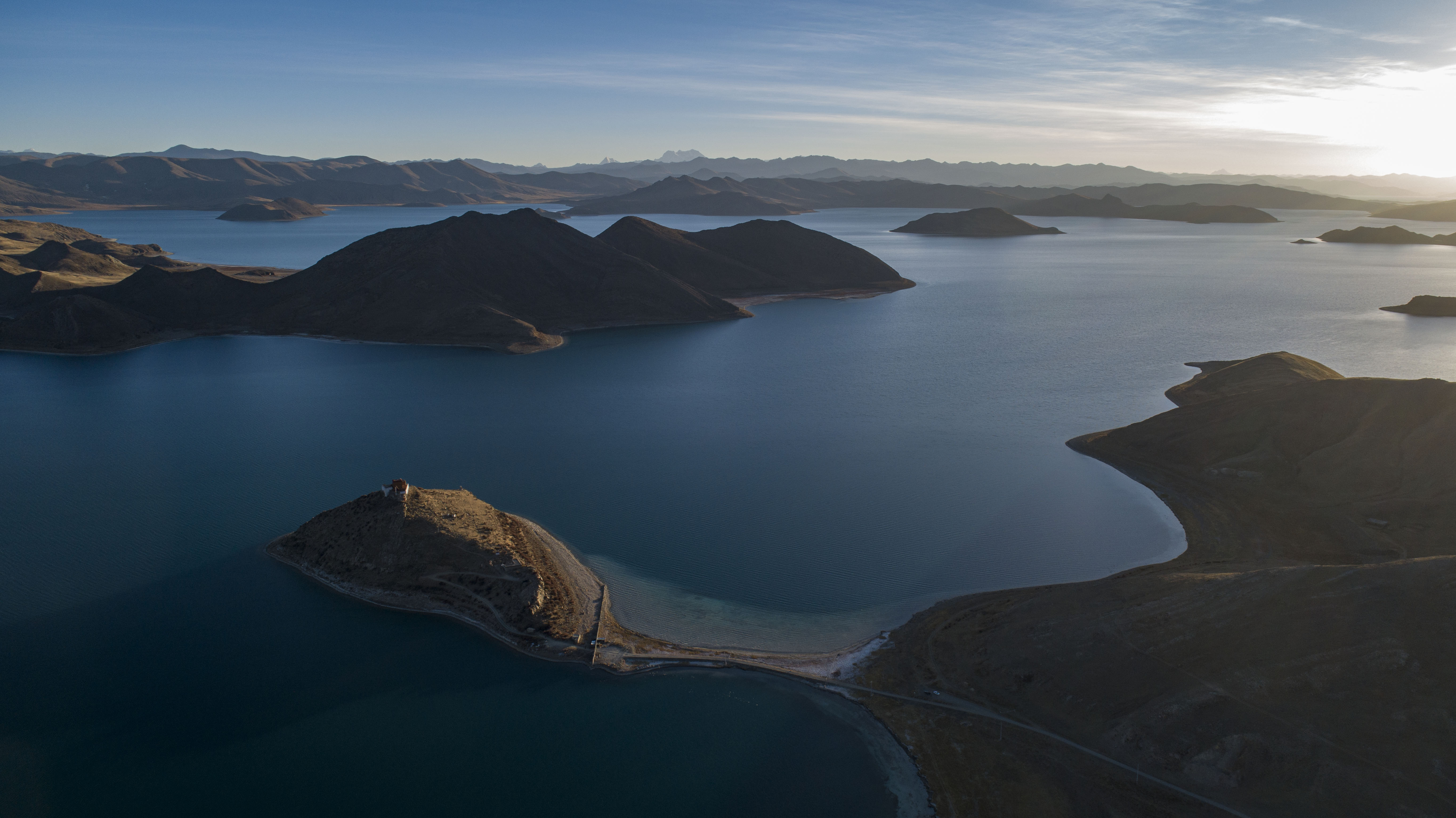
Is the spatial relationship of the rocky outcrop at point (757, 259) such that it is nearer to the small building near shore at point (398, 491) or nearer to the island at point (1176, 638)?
the small building near shore at point (398, 491)

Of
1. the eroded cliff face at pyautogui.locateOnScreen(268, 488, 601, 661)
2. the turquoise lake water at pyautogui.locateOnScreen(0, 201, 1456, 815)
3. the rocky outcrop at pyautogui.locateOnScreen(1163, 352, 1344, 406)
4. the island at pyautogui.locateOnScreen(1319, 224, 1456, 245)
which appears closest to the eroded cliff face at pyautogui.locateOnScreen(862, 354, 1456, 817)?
the turquoise lake water at pyautogui.locateOnScreen(0, 201, 1456, 815)

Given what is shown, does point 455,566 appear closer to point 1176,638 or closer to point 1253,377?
point 1176,638

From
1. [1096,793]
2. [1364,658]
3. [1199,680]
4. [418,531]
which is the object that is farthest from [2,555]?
[1364,658]

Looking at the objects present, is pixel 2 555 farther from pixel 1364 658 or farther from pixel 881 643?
pixel 1364 658

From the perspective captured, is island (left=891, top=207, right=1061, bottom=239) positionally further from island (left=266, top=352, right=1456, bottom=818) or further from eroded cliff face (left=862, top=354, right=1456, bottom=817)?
eroded cliff face (left=862, top=354, right=1456, bottom=817)

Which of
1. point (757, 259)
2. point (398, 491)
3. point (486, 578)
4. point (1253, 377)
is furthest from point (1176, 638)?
point (757, 259)
